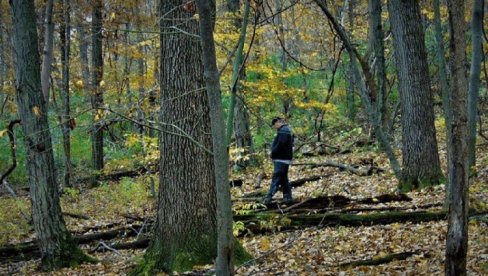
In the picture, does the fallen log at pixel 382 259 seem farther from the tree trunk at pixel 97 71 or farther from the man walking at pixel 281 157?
the tree trunk at pixel 97 71

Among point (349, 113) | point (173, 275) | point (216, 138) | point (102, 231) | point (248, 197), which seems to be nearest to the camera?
point (216, 138)

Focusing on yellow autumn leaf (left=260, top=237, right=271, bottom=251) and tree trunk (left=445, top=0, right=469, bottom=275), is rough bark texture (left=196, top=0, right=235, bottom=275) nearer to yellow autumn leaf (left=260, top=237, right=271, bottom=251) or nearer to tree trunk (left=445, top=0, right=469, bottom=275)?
tree trunk (left=445, top=0, right=469, bottom=275)

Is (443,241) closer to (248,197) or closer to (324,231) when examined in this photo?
(324,231)

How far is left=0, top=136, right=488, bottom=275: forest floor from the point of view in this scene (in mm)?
6492

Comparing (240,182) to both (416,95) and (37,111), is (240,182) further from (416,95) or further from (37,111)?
(37,111)

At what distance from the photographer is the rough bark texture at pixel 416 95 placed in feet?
34.6

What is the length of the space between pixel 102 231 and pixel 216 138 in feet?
25.7

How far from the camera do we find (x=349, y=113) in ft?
75.9

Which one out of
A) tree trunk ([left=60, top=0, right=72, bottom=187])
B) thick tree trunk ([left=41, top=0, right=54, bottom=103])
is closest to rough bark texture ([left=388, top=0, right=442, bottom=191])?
thick tree trunk ([left=41, top=0, right=54, bottom=103])

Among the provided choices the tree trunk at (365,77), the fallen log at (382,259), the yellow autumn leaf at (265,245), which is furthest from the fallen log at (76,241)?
the tree trunk at (365,77)

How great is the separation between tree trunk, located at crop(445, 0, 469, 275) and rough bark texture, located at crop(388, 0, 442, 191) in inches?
245

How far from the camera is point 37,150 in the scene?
8.13 metres

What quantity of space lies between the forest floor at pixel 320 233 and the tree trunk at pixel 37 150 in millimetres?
368

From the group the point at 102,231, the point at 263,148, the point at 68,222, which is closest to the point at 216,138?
the point at 102,231
